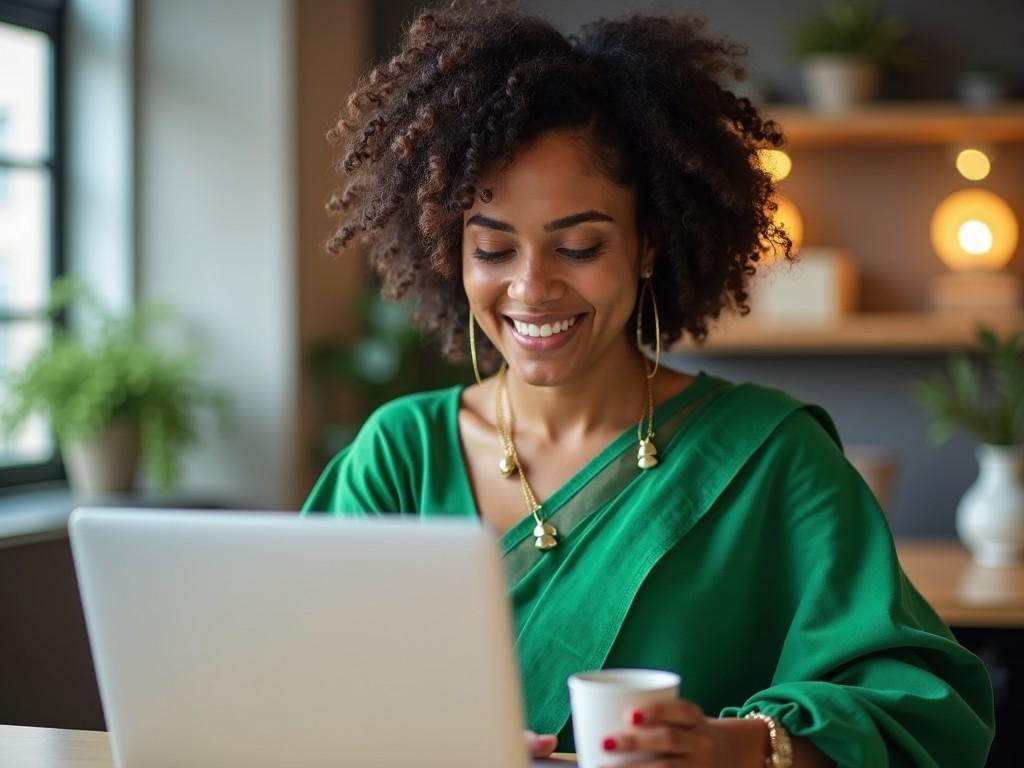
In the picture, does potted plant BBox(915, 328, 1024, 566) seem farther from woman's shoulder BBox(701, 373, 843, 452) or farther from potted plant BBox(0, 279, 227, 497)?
potted plant BBox(0, 279, 227, 497)

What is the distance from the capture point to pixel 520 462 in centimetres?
190

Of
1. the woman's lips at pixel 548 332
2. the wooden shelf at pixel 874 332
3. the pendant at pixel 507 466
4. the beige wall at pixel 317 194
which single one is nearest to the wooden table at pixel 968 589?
the wooden shelf at pixel 874 332

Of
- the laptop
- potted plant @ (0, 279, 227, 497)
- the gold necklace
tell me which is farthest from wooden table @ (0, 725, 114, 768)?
potted plant @ (0, 279, 227, 497)

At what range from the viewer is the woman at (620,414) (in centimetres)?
159

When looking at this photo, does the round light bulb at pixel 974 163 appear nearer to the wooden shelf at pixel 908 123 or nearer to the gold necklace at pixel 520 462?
the wooden shelf at pixel 908 123

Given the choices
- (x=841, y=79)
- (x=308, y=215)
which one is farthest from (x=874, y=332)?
(x=308, y=215)

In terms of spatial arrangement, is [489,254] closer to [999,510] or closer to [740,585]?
[740,585]

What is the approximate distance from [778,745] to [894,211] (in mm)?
3120

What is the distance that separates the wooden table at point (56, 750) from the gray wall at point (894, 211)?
3.08 m

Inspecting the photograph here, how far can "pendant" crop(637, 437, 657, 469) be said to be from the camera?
70.8 inches

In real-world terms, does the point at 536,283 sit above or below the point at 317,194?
below

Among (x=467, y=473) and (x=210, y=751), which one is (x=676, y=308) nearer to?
(x=467, y=473)

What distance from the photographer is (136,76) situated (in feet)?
13.8

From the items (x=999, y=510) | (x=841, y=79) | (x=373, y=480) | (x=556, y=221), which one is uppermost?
(x=841, y=79)
